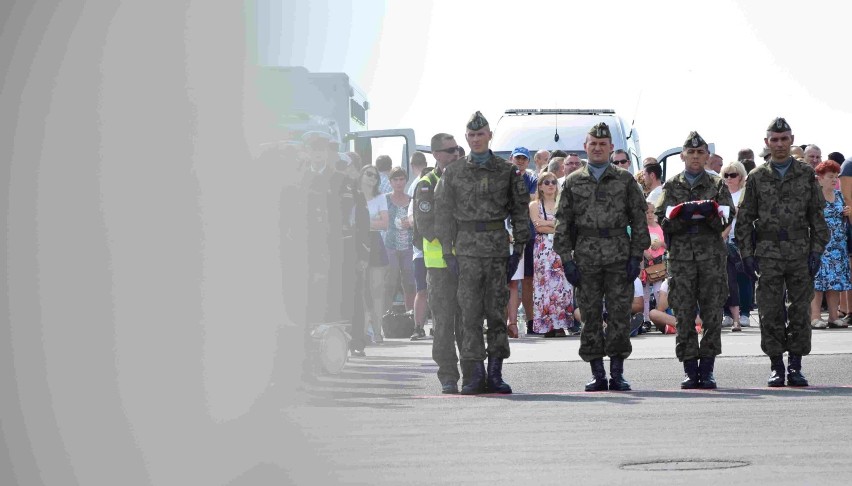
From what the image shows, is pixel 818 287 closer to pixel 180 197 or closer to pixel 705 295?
pixel 705 295

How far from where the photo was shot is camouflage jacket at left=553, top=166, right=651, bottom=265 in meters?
12.0

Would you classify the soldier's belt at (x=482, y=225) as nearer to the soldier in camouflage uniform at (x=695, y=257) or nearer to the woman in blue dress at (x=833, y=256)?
the soldier in camouflage uniform at (x=695, y=257)

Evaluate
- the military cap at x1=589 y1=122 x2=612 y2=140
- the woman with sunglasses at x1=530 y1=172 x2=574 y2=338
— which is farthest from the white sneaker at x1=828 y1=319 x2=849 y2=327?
the military cap at x1=589 y1=122 x2=612 y2=140

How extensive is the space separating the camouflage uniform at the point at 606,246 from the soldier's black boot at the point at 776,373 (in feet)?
3.40

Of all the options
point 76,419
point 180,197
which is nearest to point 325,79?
point 180,197

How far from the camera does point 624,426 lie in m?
9.38

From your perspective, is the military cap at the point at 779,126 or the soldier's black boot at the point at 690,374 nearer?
the soldier's black boot at the point at 690,374

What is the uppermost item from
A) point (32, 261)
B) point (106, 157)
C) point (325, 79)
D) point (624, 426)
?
point (325, 79)

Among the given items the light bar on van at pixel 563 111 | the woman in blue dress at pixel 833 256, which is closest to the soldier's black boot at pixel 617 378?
the woman in blue dress at pixel 833 256

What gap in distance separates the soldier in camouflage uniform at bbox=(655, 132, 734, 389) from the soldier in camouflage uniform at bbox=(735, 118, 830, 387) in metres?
0.26

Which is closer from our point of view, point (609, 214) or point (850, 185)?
point (609, 214)

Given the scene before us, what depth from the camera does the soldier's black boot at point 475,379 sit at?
39.3 feet

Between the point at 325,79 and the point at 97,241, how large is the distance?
15845 millimetres

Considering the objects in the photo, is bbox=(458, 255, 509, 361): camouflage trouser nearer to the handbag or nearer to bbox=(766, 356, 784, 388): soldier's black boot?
bbox=(766, 356, 784, 388): soldier's black boot
